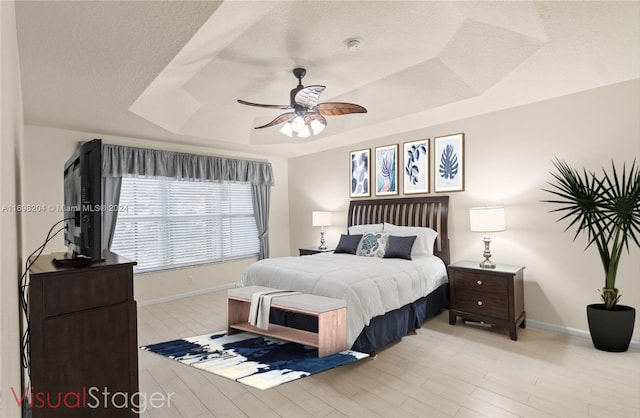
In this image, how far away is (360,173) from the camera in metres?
5.59

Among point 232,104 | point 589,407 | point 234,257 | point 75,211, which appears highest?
point 232,104

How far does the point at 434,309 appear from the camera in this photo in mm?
4137

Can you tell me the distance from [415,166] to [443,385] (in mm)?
3041

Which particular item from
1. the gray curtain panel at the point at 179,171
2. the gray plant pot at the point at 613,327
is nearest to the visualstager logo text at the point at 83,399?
the gray curtain panel at the point at 179,171

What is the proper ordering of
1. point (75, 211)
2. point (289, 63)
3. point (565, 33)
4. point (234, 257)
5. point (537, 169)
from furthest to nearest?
point (234, 257), point (537, 169), point (289, 63), point (565, 33), point (75, 211)

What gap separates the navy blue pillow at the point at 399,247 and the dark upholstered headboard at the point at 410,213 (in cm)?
50

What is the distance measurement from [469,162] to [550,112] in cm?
98

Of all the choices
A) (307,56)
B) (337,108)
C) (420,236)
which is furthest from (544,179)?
(307,56)

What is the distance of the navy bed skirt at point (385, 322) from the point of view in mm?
3061

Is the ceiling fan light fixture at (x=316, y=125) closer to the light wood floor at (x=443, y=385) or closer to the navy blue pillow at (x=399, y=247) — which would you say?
the navy blue pillow at (x=399, y=247)

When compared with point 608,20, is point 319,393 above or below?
below

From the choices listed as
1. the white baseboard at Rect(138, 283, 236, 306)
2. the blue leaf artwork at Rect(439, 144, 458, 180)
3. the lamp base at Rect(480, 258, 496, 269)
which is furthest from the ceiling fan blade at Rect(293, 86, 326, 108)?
the white baseboard at Rect(138, 283, 236, 306)

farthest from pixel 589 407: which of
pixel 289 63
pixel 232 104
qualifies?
pixel 232 104

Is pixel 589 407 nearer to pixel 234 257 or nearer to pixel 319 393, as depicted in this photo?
pixel 319 393
